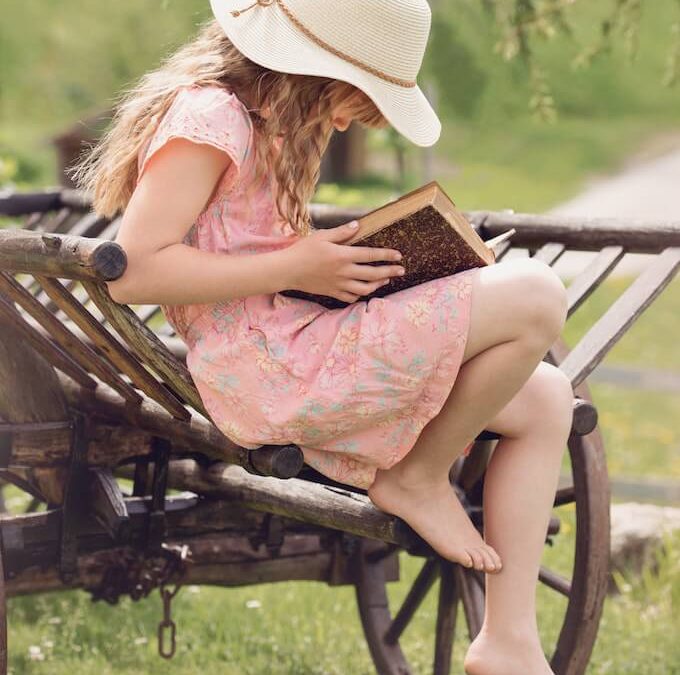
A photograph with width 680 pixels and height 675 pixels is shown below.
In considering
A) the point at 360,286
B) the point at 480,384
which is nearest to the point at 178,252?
the point at 360,286

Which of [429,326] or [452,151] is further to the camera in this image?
[452,151]

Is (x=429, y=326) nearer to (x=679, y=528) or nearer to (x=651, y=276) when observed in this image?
(x=651, y=276)

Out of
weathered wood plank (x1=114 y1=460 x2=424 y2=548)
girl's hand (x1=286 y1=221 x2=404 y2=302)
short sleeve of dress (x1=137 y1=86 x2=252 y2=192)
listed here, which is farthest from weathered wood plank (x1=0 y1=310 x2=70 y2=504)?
girl's hand (x1=286 y1=221 x2=404 y2=302)

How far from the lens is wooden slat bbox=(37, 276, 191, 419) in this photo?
2.52 meters

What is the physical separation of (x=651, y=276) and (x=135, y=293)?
124 centimetres

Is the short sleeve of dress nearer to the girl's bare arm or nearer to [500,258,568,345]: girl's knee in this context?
the girl's bare arm

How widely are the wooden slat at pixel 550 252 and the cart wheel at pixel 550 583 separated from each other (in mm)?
200

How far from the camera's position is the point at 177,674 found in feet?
12.1

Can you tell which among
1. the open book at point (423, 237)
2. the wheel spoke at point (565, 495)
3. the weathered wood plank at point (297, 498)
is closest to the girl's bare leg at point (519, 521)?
the weathered wood plank at point (297, 498)

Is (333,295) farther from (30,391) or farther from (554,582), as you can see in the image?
(554,582)

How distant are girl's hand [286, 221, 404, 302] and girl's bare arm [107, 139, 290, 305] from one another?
29 millimetres

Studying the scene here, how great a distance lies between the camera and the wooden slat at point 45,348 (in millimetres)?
2701

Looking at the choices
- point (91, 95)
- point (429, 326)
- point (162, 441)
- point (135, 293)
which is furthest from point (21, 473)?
point (91, 95)

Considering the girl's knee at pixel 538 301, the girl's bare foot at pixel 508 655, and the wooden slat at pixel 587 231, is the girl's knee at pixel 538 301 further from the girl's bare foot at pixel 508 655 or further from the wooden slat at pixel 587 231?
the wooden slat at pixel 587 231
